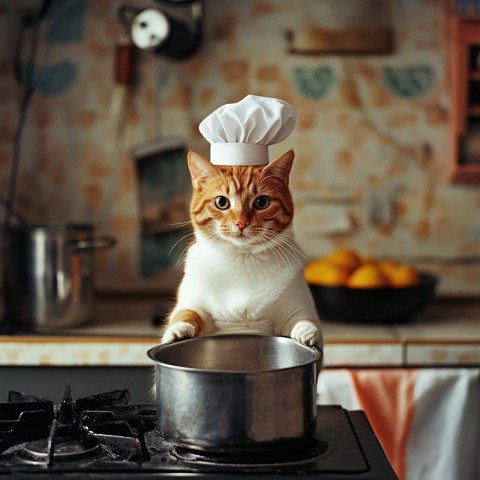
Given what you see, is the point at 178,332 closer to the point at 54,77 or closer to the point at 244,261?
the point at 244,261

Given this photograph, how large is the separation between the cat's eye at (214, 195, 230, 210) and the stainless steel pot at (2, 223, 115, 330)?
4.12 feet

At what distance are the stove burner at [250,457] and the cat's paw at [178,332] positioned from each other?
14 cm

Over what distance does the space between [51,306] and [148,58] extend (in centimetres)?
87

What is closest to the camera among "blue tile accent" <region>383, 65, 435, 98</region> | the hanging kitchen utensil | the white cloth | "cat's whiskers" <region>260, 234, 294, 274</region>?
"cat's whiskers" <region>260, 234, 294, 274</region>

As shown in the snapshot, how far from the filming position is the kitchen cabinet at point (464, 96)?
245 cm

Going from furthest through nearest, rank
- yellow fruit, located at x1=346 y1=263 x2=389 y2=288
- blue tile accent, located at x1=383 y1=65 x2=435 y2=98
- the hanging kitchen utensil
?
blue tile accent, located at x1=383 y1=65 x2=435 y2=98 < the hanging kitchen utensil < yellow fruit, located at x1=346 y1=263 x2=389 y2=288

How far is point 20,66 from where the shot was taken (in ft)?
8.45

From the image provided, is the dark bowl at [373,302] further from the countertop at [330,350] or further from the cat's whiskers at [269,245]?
the cat's whiskers at [269,245]

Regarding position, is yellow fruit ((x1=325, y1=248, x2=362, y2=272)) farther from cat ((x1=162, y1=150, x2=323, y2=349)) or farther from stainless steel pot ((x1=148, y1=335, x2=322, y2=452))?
stainless steel pot ((x1=148, y1=335, x2=322, y2=452))

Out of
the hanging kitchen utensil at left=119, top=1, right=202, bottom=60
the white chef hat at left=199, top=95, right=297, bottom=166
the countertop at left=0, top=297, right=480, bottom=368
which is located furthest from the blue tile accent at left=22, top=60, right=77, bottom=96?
the white chef hat at left=199, top=95, right=297, bottom=166

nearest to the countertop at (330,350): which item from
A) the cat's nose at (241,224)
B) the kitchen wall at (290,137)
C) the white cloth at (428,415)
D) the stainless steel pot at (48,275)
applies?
the white cloth at (428,415)

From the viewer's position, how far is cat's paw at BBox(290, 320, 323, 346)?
93cm

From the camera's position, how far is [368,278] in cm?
214

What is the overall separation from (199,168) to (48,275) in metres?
1.30
